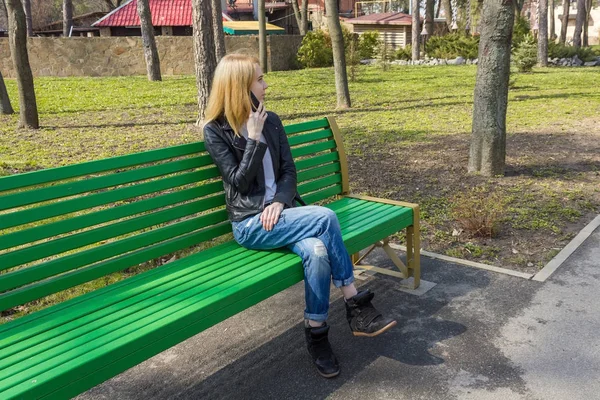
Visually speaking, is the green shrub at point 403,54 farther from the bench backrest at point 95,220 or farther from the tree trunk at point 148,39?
the bench backrest at point 95,220

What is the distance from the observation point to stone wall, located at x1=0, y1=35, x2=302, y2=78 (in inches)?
875

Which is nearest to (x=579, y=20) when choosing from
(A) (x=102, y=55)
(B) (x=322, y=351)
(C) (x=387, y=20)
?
(C) (x=387, y=20)

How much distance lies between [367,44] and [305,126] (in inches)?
973

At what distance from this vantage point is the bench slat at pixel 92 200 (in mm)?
2619

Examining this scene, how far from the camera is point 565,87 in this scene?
52.9ft

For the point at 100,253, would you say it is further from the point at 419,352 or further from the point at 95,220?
the point at 419,352

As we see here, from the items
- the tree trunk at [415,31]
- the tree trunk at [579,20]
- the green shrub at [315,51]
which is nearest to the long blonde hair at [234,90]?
the green shrub at [315,51]

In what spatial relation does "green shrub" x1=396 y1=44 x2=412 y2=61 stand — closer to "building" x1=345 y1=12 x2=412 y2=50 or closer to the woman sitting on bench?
"building" x1=345 y1=12 x2=412 y2=50

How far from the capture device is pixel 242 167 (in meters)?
3.19

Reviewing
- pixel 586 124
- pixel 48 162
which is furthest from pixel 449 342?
pixel 586 124

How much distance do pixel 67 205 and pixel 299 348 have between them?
149 cm

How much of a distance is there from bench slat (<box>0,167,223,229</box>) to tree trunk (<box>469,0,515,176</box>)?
12.9 feet

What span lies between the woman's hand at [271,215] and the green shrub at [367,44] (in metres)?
25.1

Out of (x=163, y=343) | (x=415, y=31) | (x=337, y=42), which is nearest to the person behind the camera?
(x=163, y=343)
